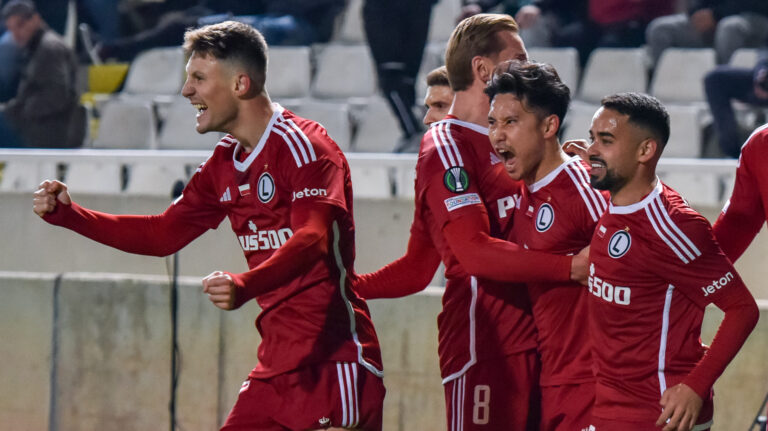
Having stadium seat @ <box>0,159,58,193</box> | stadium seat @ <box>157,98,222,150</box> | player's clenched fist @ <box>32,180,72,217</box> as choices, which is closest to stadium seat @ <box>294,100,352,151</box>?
stadium seat @ <box>157,98,222,150</box>

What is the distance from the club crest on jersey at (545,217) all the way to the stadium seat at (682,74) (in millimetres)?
5489

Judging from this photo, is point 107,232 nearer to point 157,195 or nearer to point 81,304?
point 81,304

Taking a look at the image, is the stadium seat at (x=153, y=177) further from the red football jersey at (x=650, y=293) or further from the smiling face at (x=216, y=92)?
the red football jersey at (x=650, y=293)

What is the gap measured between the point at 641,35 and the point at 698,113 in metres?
1.11

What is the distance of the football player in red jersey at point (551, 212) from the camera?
397 centimetres

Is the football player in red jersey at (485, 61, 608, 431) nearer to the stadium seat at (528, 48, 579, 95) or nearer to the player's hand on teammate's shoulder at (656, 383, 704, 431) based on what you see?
the player's hand on teammate's shoulder at (656, 383, 704, 431)

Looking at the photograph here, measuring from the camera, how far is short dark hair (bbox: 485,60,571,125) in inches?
158

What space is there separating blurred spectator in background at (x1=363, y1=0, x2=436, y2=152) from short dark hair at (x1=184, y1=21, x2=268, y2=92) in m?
4.51

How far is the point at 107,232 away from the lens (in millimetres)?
4473

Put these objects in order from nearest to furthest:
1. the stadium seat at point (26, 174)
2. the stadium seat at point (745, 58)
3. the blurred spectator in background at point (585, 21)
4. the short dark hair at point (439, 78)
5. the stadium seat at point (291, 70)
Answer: the short dark hair at point (439, 78)
the stadium seat at point (26, 174)
the stadium seat at point (745, 58)
the blurred spectator in background at point (585, 21)
the stadium seat at point (291, 70)

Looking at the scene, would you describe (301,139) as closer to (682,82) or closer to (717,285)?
(717,285)

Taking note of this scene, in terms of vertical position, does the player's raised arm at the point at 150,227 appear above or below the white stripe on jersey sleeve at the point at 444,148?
below

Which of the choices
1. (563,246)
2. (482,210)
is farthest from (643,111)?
(482,210)

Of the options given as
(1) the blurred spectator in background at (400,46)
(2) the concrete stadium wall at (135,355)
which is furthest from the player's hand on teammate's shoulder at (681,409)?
(1) the blurred spectator in background at (400,46)
